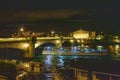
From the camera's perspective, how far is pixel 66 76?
127 ft

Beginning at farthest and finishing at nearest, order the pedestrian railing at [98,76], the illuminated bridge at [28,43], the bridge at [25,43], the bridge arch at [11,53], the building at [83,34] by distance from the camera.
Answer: the building at [83,34] < the bridge arch at [11,53] < the illuminated bridge at [28,43] < the bridge at [25,43] < the pedestrian railing at [98,76]

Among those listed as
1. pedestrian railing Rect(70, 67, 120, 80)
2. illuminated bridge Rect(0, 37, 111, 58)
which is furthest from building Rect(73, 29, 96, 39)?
pedestrian railing Rect(70, 67, 120, 80)

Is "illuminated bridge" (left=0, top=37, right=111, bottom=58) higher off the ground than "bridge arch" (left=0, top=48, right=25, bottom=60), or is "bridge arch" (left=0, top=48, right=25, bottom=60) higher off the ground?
"illuminated bridge" (left=0, top=37, right=111, bottom=58)

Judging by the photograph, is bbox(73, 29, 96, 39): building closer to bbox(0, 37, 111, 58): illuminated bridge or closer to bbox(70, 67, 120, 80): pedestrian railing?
bbox(0, 37, 111, 58): illuminated bridge

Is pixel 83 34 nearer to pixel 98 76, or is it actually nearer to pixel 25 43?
pixel 25 43

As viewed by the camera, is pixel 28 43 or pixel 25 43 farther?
pixel 28 43

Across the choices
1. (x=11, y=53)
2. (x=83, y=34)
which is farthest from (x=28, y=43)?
(x=83, y=34)

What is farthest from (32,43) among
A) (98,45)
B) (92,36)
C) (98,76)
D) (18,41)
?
(98,76)

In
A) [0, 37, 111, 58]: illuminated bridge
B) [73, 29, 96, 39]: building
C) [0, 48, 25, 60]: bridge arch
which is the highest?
[73, 29, 96, 39]: building

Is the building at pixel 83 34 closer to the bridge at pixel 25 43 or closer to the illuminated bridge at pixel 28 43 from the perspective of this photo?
the illuminated bridge at pixel 28 43

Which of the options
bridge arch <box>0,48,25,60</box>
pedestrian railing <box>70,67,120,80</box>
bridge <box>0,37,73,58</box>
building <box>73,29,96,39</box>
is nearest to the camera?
pedestrian railing <box>70,67,120,80</box>

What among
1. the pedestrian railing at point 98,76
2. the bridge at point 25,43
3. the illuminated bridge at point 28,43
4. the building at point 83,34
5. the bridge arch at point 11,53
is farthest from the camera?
the building at point 83,34

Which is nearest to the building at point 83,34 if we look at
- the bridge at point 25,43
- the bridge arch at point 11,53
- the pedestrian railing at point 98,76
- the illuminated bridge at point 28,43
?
the illuminated bridge at point 28,43

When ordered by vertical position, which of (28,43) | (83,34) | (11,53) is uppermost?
(83,34)
